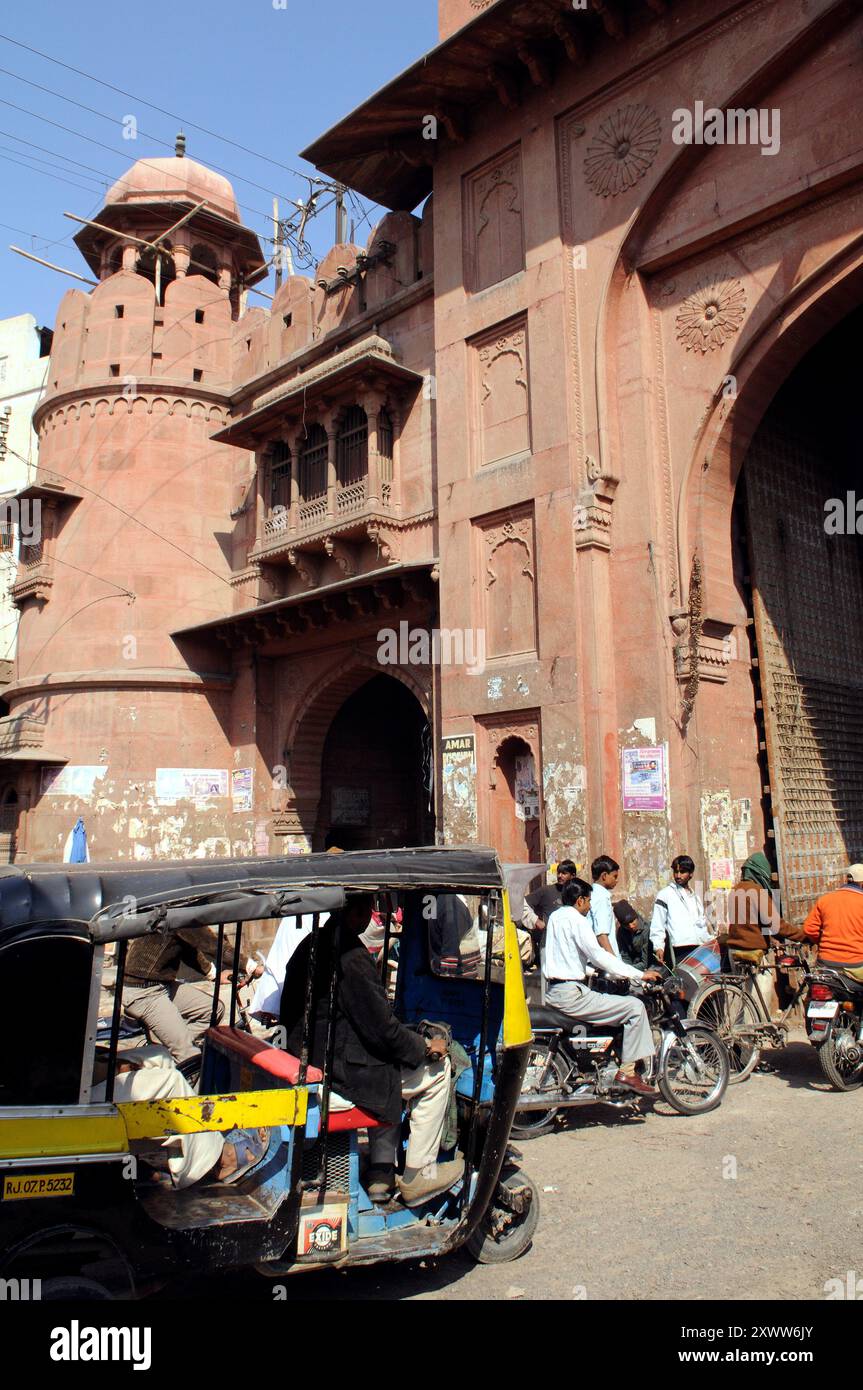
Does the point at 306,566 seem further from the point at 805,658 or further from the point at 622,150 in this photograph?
the point at 805,658

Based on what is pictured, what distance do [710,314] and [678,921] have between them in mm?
6363

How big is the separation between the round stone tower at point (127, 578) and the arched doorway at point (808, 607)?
30.6 feet

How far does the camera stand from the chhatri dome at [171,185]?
1991cm

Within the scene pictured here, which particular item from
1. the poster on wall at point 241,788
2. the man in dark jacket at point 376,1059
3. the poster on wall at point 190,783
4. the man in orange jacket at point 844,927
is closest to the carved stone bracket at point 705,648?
the man in orange jacket at point 844,927

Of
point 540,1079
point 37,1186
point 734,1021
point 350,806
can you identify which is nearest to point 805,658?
point 734,1021

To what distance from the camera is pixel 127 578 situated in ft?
55.3

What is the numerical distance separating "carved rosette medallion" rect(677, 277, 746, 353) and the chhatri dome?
511 inches

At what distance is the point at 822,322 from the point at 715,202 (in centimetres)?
175

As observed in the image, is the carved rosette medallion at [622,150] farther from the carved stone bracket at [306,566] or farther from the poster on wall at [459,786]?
the carved stone bracket at [306,566]

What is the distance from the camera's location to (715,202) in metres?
10.1

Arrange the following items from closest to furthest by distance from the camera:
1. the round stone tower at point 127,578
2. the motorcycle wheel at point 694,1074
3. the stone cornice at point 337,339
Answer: the motorcycle wheel at point 694,1074 → the stone cornice at point 337,339 → the round stone tower at point 127,578

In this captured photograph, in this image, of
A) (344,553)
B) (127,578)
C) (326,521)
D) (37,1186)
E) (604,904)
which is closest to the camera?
(37,1186)

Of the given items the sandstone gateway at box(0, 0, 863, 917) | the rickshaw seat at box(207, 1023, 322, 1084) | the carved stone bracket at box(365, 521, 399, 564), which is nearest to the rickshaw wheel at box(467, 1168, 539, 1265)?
the rickshaw seat at box(207, 1023, 322, 1084)

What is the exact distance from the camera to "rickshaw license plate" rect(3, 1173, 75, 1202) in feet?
9.98
